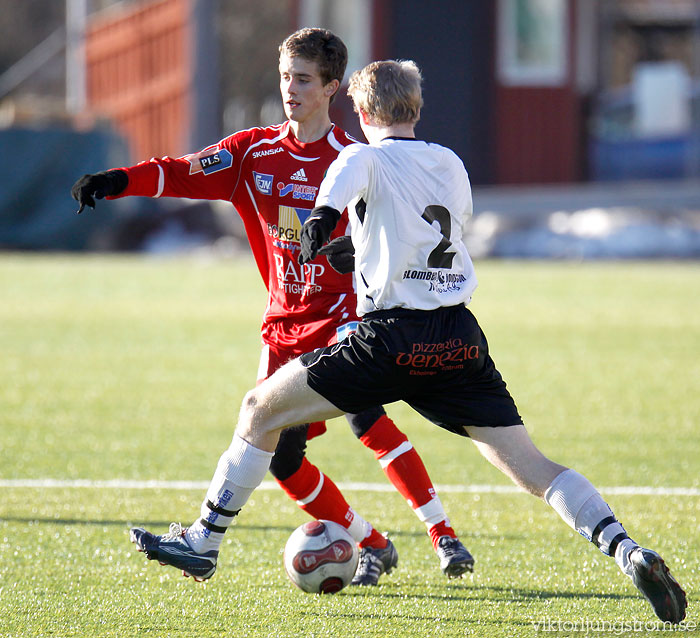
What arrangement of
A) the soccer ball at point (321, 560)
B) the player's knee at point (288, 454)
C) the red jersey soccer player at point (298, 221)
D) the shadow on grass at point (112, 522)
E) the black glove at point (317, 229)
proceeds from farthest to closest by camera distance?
the shadow on grass at point (112, 522), the player's knee at point (288, 454), the red jersey soccer player at point (298, 221), the soccer ball at point (321, 560), the black glove at point (317, 229)

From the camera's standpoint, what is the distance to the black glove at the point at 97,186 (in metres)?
4.57

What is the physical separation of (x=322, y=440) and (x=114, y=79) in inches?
941

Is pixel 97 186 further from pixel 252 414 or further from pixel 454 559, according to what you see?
pixel 454 559

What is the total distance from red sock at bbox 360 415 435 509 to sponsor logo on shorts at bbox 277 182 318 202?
0.96 metres

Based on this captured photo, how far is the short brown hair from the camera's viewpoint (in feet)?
15.6

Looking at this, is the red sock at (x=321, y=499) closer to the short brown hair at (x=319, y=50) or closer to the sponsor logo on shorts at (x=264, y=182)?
the sponsor logo on shorts at (x=264, y=182)

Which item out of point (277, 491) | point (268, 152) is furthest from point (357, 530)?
point (277, 491)

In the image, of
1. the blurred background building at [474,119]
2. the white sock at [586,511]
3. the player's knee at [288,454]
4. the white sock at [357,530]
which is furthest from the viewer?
the blurred background building at [474,119]

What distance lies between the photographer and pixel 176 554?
14.3 ft

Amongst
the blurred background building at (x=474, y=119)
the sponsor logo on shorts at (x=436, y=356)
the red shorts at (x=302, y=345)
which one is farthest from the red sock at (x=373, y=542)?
the blurred background building at (x=474, y=119)

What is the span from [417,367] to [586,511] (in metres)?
0.76

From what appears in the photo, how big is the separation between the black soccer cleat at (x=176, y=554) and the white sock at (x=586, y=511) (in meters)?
1.23

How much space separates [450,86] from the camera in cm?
2773

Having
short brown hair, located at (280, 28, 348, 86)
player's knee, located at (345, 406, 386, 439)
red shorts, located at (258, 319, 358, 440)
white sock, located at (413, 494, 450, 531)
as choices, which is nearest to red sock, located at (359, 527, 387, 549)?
white sock, located at (413, 494, 450, 531)
